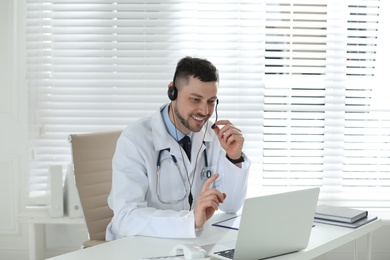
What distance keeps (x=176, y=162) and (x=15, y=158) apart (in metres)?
1.62

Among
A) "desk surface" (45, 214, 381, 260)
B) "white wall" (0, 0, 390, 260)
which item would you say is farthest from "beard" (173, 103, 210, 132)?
"white wall" (0, 0, 390, 260)

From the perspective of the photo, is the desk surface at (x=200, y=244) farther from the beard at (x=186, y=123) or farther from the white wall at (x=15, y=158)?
the white wall at (x=15, y=158)

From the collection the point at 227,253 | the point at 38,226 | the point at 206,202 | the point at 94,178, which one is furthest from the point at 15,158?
the point at 227,253

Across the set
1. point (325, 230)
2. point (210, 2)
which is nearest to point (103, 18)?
point (210, 2)

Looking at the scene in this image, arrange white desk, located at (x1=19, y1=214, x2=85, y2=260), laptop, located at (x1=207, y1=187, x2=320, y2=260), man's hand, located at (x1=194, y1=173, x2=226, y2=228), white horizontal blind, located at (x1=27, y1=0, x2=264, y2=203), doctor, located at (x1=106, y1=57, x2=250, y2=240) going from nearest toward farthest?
laptop, located at (x1=207, y1=187, x2=320, y2=260) < man's hand, located at (x1=194, y1=173, x2=226, y2=228) < doctor, located at (x1=106, y1=57, x2=250, y2=240) < white desk, located at (x1=19, y1=214, x2=85, y2=260) < white horizontal blind, located at (x1=27, y1=0, x2=264, y2=203)

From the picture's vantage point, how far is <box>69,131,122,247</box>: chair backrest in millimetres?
2494

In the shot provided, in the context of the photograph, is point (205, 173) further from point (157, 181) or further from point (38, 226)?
point (38, 226)

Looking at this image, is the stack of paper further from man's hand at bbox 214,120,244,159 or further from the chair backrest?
the chair backrest

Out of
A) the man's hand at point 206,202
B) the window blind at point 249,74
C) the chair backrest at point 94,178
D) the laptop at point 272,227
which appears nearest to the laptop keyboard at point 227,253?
the laptop at point 272,227

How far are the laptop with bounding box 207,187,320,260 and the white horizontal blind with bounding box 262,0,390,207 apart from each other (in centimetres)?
171

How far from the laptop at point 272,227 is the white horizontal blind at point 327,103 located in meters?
1.71

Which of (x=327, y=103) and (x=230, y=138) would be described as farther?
(x=327, y=103)

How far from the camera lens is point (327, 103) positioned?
3.58 meters

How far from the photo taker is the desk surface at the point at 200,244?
1.82m
